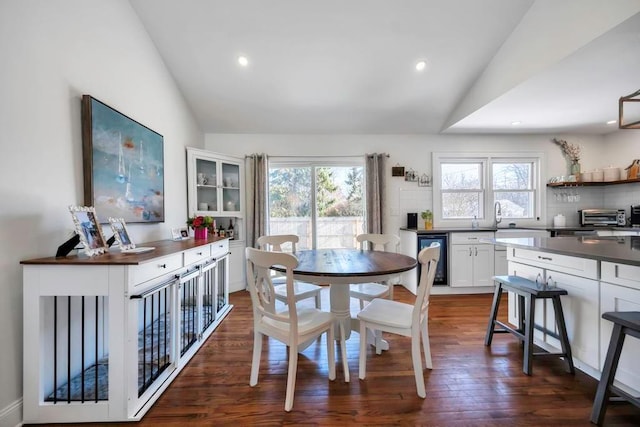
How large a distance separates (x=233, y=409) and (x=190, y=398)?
320mm

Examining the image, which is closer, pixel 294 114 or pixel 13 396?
pixel 13 396

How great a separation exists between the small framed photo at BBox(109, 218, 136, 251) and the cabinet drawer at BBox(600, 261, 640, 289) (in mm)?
3114

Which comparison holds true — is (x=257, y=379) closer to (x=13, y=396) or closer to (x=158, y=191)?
(x=13, y=396)

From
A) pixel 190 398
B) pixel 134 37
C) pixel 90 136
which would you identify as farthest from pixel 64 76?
pixel 190 398

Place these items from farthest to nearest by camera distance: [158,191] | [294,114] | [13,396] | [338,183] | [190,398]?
1. [338,183]
2. [294,114]
3. [158,191]
4. [190,398]
5. [13,396]

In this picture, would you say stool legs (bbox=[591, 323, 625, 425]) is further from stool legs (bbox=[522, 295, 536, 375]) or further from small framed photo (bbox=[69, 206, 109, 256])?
small framed photo (bbox=[69, 206, 109, 256])

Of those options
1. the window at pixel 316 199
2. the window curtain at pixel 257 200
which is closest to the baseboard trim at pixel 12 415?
the window curtain at pixel 257 200

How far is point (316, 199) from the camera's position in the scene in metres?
4.52

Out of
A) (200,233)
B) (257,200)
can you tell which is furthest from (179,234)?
(257,200)

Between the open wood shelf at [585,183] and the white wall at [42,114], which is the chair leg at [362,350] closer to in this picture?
the white wall at [42,114]

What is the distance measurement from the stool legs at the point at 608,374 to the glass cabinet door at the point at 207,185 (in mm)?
3953

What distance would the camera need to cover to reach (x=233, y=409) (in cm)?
165

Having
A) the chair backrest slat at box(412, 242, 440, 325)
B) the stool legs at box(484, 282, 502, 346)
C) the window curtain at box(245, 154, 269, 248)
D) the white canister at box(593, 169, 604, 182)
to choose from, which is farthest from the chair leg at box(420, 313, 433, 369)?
the white canister at box(593, 169, 604, 182)

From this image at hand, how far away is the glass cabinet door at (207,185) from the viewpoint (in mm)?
3809
